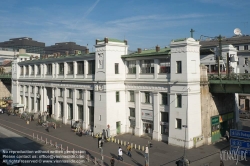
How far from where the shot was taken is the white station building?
3236 cm

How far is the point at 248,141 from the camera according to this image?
15.2 m

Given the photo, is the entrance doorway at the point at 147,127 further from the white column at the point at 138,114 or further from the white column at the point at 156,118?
the white column at the point at 156,118

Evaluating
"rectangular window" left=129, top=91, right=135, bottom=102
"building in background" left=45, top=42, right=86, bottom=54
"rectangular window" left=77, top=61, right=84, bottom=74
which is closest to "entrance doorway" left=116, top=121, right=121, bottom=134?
"rectangular window" left=129, top=91, right=135, bottom=102

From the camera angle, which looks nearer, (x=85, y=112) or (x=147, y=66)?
(x=147, y=66)

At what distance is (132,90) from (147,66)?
4838 mm

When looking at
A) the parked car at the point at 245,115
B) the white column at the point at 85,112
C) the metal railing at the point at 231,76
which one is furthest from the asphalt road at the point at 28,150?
the parked car at the point at 245,115

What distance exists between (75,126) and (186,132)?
20832 mm

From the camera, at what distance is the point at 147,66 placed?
37781 millimetres

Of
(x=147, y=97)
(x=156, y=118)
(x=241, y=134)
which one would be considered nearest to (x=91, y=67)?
(x=147, y=97)

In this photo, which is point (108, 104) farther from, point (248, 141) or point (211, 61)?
point (248, 141)

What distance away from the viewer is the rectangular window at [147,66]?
37156mm

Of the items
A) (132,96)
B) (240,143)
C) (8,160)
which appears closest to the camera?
(240,143)

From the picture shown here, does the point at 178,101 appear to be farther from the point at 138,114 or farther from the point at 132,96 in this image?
the point at 132,96

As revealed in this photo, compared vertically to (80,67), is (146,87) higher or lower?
lower
